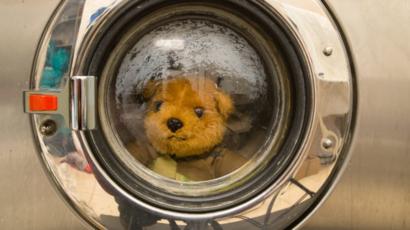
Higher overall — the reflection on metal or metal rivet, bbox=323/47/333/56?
metal rivet, bbox=323/47/333/56

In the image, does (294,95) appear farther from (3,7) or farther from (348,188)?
(3,7)

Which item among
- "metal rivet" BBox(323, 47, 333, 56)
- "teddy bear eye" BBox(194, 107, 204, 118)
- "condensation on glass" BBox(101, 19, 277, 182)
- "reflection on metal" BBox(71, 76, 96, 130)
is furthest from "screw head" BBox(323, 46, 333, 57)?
"reflection on metal" BBox(71, 76, 96, 130)

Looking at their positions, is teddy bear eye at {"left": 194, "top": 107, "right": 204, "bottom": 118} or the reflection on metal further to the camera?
teddy bear eye at {"left": 194, "top": 107, "right": 204, "bottom": 118}

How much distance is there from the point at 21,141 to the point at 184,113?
0.90 feet

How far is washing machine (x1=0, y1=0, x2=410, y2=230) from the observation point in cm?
79

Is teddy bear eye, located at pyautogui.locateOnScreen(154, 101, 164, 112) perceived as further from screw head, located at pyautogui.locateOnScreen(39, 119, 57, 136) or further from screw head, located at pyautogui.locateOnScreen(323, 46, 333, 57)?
screw head, located at pyautogui.locateOnScreen(323, 46, 333, 57)

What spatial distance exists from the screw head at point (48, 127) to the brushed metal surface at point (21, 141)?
29 millimetres

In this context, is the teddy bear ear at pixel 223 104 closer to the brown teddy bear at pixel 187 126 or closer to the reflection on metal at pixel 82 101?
the brown teddy bear at pixel 187 126

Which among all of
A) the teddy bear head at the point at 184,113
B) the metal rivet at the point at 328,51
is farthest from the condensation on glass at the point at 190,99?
the metal rivet at the point at 328,51

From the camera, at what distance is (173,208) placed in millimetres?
824

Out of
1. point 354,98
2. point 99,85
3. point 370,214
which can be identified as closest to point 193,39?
point 99,85

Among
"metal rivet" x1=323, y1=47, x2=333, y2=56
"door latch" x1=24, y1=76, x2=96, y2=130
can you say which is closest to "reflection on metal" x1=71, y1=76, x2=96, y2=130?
"door latch" x1=24, y1=76, x2=96, y2=130

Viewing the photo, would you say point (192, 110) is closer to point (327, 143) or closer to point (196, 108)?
point (196, 108)

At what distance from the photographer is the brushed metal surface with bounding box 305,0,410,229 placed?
814 mm
